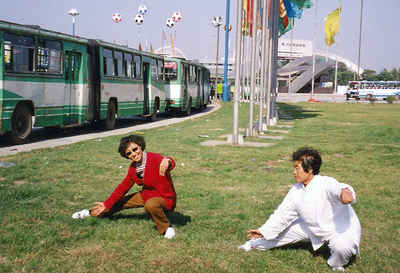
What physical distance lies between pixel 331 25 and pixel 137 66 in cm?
1319

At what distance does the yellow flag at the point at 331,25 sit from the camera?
28.1 metres

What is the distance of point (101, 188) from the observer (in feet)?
23.8

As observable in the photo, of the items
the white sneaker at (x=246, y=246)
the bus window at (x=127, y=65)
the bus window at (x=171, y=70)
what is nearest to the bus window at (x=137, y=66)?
the bus window at (x=127, y=65)

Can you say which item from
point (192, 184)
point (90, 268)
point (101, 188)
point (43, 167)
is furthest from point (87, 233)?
point (43, 167)

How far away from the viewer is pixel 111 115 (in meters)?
18.6

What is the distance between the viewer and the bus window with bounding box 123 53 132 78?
64.1 ft

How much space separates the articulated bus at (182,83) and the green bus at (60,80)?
550cm

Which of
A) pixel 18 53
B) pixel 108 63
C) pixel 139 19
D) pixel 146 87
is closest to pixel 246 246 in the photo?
pixel 18 53

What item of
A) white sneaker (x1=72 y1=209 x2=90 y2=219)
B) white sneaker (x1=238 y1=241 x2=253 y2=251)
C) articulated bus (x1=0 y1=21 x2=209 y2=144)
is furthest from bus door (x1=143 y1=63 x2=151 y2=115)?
white sneaker (x1=238 y1=241 x2=253 y2=251)

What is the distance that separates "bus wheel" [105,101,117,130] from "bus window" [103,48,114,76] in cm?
126

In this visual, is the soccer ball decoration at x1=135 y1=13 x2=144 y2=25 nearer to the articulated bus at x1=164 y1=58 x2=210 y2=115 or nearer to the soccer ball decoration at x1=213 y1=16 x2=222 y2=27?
the soccer ball decoration at x1=213 y1=16 x2=222 y2=27

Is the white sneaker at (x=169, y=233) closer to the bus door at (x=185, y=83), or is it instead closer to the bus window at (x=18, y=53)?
the bus window at (x=18, y=53)

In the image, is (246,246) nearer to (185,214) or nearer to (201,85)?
(185,214)

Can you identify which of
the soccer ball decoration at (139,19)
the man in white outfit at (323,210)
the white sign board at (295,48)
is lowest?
the man in white outfit at (323,210)
